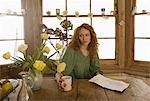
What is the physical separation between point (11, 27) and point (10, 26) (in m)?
0.02

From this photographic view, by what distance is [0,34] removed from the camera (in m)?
2.76

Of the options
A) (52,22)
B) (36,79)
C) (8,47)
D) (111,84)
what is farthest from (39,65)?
(52,22)

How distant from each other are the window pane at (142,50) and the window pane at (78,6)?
0.68 metres

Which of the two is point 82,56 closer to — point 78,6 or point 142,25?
point 78,6

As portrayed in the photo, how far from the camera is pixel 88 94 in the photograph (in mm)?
1737

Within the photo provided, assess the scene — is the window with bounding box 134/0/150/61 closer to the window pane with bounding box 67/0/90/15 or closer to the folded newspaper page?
the window pane with bounding box 67/0/90/15

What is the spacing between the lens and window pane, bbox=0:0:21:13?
277 cm

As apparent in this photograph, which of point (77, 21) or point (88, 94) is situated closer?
point (88, 94)

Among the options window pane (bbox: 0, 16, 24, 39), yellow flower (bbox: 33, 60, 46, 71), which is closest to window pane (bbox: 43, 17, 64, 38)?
window pane (bbox: 0, 16, 24, 39)

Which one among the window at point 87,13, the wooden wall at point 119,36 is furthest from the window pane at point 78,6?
the wooden wall at point 119,36

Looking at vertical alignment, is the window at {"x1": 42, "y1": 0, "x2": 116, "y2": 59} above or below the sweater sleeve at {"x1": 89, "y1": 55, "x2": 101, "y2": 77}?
above

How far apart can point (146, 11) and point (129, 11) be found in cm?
19

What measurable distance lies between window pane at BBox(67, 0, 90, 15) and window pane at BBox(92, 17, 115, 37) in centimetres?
15

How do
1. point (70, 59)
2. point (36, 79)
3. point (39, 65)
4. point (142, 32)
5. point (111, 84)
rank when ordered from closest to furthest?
point (39, 65), point (36, 79), point (111, 84), point (70, 59), point (142, 32)
